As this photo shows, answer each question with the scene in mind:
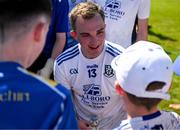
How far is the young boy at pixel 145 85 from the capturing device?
2.39 meters

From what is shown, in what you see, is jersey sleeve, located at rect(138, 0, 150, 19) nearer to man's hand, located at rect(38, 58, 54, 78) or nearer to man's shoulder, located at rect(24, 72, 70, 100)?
man's hand, located at rect(38, 58, 54, 78)

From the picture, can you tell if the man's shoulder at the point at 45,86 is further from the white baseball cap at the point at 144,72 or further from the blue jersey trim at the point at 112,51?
the blue jersey trim at the point at 112,51

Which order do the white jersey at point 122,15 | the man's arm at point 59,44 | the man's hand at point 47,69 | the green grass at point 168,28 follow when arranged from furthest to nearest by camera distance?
1. the green grass at point 168,28
2. the white jersey at point 122,15
3. the man's arm at point 59,44
4. the man's hand at point 47,69

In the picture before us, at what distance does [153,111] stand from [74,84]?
46.8 inches

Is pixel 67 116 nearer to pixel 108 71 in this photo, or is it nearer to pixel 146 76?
pixel 146 76

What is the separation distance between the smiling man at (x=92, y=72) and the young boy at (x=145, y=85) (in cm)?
96

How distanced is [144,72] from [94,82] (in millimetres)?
1129

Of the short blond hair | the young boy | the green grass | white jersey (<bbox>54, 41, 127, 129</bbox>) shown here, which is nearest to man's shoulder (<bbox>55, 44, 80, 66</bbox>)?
white jersey (<bbox>54, 41, 127, 129</bbox>)

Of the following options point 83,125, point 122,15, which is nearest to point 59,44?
point 122,15

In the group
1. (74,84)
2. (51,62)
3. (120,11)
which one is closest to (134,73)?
(74,84)

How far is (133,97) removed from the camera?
2.45 meters

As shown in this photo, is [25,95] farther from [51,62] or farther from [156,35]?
[156,35]

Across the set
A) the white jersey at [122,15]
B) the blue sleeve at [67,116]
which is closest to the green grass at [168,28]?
the white jersey at [122,15]

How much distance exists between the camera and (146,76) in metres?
2.38
